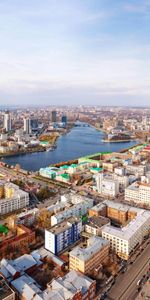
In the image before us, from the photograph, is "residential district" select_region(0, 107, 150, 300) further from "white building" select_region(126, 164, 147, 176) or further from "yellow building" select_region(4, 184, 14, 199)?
"white building" select_region(126, 164, 147, 176)

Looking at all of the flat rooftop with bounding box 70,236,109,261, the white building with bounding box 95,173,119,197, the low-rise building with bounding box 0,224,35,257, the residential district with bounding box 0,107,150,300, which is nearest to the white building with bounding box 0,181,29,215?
the residential district with bounding box 0,107,150,300

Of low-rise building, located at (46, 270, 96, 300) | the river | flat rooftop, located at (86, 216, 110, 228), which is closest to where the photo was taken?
low-rise building, located at (46, 270, 96, 300)

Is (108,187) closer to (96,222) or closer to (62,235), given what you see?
(96,222)

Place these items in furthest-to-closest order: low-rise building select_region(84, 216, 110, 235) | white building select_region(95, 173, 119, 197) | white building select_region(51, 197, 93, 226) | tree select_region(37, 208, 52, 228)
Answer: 1. white building select_region(95, 173, 119, 197)
2. tree select_region(37, 208, 52, 228)
3. white building select_region(51, 197, 93, 226)
4. low-rise building select_region(84, 216, 110, 235)

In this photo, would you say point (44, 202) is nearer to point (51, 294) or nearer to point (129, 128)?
point (51, 294)

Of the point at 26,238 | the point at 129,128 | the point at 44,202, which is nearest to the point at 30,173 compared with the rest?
the point at 44,202

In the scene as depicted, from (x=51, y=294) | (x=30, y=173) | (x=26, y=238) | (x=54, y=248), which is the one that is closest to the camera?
(x=51, y=294)
